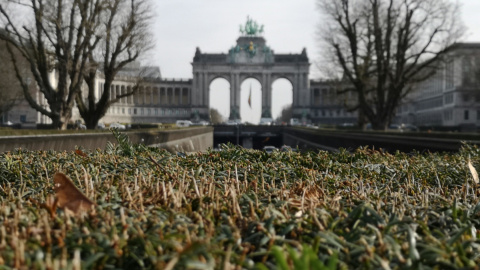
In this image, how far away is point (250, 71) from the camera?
14500 centimetres

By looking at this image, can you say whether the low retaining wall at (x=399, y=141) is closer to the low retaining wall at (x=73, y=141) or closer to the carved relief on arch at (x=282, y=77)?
the low retaining wall at (x=73, y=141)

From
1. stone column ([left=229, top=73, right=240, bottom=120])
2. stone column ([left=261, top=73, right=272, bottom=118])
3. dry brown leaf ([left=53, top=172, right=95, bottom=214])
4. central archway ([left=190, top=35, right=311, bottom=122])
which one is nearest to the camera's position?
dry brown leaf ([left=53, top=172, right=95, bottom=214])

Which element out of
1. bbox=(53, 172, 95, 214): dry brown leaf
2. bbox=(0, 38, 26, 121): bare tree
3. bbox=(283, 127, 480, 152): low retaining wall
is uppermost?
bbox=(0, 38, 26, 121): bare tree

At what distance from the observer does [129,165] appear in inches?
218

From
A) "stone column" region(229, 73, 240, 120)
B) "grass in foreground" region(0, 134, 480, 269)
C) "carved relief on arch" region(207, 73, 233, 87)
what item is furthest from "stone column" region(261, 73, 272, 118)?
"grass in foreground" region(0, 134, 480, 269)

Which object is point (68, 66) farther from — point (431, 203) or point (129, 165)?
point (431, 203)

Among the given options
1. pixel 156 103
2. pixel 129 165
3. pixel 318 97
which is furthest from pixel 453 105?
pixel 129 165

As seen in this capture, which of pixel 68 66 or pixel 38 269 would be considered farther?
pixel 68 66

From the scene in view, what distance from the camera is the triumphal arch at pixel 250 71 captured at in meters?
143

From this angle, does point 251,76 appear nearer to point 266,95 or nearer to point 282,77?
point 282,77

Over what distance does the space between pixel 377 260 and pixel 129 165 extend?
395cm

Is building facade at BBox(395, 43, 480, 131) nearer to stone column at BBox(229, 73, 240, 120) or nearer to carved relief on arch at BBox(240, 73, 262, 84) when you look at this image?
carved relief on arch at BBox(240, 73, 262, 84)

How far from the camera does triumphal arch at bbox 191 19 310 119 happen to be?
143 metres

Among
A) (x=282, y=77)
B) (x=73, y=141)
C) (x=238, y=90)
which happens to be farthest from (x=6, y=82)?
(x=282, y=77)
